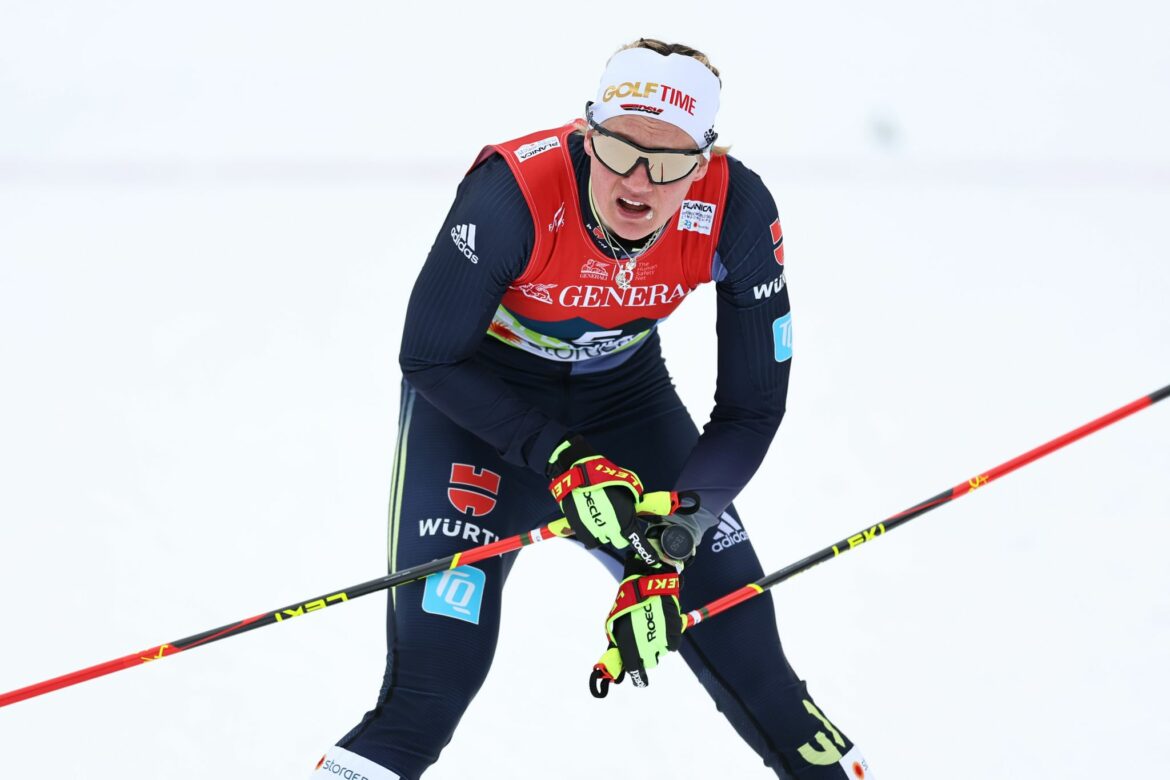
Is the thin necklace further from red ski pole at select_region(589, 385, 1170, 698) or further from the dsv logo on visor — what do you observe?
red ski pole at select_region(589, 385, 1170, 698)

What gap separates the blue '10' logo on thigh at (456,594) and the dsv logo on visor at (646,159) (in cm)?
78

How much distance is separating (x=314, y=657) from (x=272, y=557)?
13.0 inches

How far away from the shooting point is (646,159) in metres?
2.26

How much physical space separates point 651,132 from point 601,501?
0.66m

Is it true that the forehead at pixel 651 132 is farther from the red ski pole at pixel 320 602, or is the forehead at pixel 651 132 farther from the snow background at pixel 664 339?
the snow background at pixel 664 339

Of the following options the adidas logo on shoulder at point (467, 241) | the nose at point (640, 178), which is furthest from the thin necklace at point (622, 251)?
the adidas logo on shoulder at point (467, 241)

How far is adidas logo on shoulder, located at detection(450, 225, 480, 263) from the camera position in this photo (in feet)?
7.72

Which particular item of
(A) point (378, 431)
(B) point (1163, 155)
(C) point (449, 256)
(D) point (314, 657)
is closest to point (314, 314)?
(A) point (378, 431)

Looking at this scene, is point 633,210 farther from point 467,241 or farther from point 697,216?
point 467,241

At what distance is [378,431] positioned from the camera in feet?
12.8

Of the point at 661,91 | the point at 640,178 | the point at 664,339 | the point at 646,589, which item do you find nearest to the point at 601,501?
the point at 646,589

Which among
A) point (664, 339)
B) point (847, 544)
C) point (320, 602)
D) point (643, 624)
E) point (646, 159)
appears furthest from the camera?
point (664, 339)

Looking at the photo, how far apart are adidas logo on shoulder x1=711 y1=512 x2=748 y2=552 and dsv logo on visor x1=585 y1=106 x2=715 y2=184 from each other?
73cm

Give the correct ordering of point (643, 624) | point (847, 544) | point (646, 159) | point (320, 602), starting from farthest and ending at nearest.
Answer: point (847, 544)
point (320, 602)
point (643, 624)
point (646, 159)
